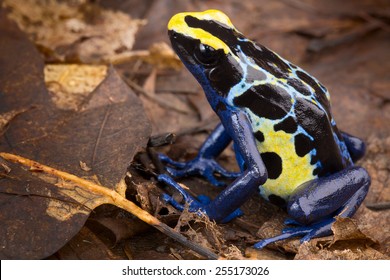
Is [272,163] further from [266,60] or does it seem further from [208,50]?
[208,50]

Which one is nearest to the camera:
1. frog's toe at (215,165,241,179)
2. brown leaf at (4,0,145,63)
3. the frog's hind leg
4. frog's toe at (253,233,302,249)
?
frog's toe at (253,233,302,249)

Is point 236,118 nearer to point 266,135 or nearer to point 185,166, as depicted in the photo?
point 266,135

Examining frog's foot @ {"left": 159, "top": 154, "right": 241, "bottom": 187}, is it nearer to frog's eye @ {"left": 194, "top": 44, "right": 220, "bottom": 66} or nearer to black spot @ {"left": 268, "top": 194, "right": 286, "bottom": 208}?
black spot @ {"left": 268, "top": 194, "right": 286, "bottom": 208}

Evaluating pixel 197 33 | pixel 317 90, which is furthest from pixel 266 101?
pixel 197 33

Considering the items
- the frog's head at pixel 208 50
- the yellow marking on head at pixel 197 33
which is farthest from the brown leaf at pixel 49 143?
the yellow marking on head at pixel 197 33

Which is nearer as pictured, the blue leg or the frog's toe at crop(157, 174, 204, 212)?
the frog's toe at crop(157, 174, 204, 212)

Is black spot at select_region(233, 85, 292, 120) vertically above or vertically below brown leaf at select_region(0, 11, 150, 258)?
above

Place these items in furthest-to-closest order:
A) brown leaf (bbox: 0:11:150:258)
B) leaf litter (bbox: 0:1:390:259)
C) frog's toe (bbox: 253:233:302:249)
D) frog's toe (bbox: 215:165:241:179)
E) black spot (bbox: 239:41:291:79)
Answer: frog's toe (bbox: 215:165:241:179) → black spot (bbox: 239:41:291:79) → frog's toe (bbox: 253:233:302:249) → leaf litter (bbox: 0:1:390:259) → brown leaf (bbox: 0:11:150:258)

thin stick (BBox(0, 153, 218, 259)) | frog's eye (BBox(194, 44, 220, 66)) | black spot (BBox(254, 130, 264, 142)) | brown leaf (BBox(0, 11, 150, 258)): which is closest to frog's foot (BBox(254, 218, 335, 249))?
thin stick (BBox(0, 153, 218, 259))
